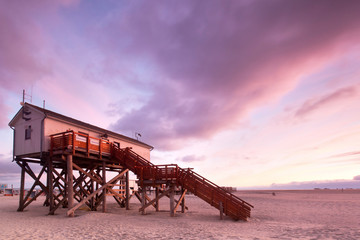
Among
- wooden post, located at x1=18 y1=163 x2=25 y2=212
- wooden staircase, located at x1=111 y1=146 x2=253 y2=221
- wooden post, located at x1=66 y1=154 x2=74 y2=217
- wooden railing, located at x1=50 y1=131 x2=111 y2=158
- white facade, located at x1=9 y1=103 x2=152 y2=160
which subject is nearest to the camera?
wooden staircase, located at x1=111 y1=146 x2=253 y2=221

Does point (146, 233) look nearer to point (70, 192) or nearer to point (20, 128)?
point (70, 192)

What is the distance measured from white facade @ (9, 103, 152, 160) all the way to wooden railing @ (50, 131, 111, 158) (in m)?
0.59

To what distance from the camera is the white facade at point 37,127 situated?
65.3 ft

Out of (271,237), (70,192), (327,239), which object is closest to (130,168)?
(70,192)

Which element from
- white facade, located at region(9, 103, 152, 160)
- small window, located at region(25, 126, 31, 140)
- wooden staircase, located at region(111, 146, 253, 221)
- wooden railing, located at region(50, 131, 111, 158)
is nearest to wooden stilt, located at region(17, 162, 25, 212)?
white facade, located at region(9, 103, 152, 160)

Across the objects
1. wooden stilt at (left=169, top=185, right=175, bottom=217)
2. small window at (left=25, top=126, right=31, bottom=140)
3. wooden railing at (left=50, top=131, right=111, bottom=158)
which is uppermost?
small window at (left=25, top=126, right=31, bottom=140)

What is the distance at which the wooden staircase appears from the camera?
16.7 m

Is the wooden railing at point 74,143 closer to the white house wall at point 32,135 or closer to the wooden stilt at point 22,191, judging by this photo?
the white house wall at point 32,135

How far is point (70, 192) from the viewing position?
18984 millimetres

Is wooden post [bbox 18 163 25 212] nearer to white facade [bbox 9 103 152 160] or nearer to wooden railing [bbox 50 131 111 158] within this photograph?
white facade [bbox 9 103 152 160]

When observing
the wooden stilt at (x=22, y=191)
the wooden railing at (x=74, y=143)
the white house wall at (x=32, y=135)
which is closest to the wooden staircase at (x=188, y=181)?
the wooden railing at (x=74, y=143)

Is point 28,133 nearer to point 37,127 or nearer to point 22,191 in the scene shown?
point 37,127

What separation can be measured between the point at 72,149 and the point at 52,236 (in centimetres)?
848

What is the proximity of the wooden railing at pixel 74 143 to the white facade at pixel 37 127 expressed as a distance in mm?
591
